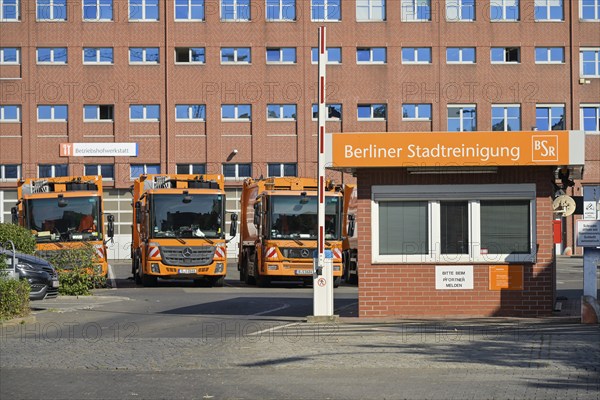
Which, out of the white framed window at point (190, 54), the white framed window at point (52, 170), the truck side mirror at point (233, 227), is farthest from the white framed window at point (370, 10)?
the truck side mirror at point (233, 227)

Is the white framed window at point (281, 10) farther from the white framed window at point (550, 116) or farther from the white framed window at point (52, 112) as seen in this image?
the white framed window at point (550, 116)

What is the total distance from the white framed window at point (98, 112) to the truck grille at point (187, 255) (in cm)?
2877

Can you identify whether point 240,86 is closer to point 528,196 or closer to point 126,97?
point 126,97

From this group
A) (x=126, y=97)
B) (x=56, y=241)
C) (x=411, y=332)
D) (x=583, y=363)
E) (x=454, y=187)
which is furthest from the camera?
(x=126, y=97)

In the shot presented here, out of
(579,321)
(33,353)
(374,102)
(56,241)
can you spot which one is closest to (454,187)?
(579,321)

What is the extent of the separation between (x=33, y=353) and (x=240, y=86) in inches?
1775

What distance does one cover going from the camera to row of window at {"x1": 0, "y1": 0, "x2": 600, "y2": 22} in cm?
5847

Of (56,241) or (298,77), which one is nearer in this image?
(56,241)

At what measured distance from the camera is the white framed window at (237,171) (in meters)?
58.8

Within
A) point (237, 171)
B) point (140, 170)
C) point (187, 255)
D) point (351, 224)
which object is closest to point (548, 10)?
point (237, 171)

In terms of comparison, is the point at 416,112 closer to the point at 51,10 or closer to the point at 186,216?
the point at 51,10

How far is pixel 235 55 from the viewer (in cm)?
5891

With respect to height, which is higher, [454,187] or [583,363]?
[454,187]

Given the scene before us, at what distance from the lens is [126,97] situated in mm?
58156
